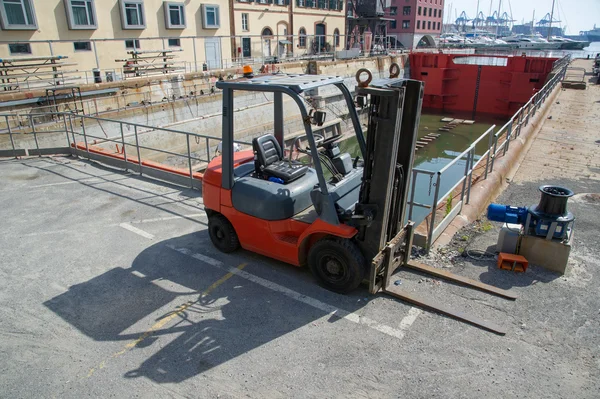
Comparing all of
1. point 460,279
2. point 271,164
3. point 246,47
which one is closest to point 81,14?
point 246,47

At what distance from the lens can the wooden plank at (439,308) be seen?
4.52m

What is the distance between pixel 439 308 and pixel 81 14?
2469 centimetres

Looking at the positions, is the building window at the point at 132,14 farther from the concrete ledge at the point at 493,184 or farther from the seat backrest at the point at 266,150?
the seat backrest at the point at 266,150

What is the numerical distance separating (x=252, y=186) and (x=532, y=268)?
12.7 feet

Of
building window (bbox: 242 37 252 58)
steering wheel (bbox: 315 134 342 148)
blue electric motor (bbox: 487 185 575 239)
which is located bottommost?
blue electric motor (bbox: 487 185 575 239)

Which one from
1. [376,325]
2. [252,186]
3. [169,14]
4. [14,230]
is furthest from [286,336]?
[169,14]

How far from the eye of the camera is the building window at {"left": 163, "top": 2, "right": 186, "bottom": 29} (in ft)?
87.2

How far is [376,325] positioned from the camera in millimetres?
4641

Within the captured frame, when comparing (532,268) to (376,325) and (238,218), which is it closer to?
(376,325)

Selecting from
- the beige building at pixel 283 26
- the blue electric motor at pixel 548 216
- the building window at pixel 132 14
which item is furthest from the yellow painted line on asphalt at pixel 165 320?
the beige building at pixel 283 26

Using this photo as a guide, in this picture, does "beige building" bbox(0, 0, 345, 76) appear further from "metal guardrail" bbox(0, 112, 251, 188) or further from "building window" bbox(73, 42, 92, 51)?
"metal guardrail" bbox(0, 112, 251, 188)

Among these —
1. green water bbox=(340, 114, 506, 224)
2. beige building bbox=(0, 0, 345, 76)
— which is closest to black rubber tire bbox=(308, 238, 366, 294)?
green water bbox=(340, 114, 506, 224)

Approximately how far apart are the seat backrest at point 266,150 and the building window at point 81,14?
2129cm

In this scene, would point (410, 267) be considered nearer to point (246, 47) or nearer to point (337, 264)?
point (337, 264)
